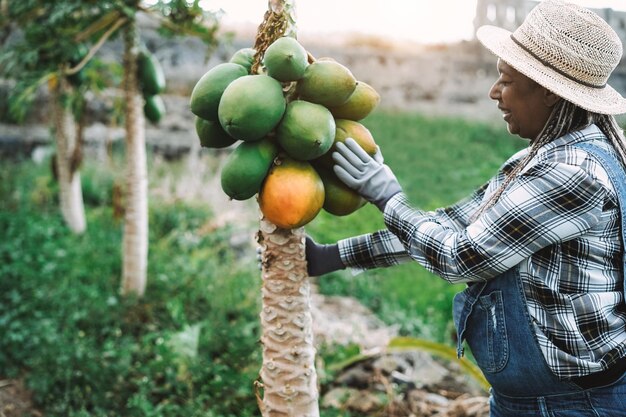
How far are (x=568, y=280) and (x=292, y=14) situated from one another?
44.6 inches

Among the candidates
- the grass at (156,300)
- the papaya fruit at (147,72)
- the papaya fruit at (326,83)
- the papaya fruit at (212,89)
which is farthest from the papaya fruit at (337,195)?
the papaya fruit at (147,72)

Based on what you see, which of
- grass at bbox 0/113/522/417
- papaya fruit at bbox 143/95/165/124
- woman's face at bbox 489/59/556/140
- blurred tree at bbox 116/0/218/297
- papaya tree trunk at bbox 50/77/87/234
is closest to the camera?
woman's face at bbox 489/59/556/140

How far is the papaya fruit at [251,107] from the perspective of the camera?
1.73 m

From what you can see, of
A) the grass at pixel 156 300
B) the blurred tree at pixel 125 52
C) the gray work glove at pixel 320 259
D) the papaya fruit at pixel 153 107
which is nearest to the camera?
the gray work glove at pixel 320 259

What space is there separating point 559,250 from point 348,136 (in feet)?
2.28

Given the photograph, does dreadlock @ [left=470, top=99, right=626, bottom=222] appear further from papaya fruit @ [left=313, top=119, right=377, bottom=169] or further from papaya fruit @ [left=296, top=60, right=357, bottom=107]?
papaya fruit @ [left=296, top=60, right=357, bottom=107]

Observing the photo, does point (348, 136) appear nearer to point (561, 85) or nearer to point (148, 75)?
point (561, 85)

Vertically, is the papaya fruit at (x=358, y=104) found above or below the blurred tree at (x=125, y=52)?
above

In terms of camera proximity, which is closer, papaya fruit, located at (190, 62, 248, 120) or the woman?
the woman

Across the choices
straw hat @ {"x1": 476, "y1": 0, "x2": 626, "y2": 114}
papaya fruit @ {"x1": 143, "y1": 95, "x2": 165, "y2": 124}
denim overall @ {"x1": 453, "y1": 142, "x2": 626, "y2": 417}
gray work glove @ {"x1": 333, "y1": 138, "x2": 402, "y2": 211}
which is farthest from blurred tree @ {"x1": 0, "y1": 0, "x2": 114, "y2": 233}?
denim overall @ {"x1": 453, "y1": 142, "x2": 626, "y2": 417}

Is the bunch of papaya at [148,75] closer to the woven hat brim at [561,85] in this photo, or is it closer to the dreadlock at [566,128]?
the woven hat brim at [561,85]

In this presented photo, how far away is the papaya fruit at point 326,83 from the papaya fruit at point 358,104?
92 millimetres

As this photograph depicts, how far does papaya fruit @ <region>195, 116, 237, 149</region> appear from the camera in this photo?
78.7 inches

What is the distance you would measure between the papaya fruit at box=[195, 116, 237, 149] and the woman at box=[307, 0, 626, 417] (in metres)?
0.36
